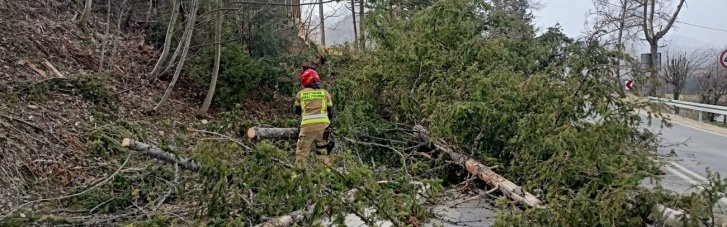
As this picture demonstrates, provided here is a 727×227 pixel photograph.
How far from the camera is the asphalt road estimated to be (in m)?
6.85

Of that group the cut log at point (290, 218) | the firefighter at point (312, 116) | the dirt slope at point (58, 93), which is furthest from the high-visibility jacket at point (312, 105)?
the cut log at point (290, 218)

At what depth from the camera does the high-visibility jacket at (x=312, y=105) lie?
22.4 ft

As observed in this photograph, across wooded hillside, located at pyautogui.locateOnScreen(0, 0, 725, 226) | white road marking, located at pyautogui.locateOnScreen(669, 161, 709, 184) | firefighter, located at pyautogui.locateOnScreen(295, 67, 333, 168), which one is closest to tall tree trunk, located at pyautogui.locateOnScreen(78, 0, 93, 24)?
wooded hillside, located at pyautogui.locateOnScreen(0, 0, 725, 226)

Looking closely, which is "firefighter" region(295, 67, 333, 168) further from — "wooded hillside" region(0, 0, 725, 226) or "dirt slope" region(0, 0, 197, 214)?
"dirt slope" region(0, 0, 197, 214)

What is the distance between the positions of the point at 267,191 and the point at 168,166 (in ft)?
8.61

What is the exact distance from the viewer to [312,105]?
6.84 m

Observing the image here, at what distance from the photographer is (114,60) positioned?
9.95 m

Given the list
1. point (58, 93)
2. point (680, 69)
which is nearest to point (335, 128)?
point (58, 93)

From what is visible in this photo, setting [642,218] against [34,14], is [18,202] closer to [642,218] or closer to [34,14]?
[642,218]

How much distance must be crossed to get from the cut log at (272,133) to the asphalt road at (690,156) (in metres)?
4.34

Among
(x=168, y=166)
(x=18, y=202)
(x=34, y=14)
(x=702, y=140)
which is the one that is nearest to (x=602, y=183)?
(x=168, y=166)

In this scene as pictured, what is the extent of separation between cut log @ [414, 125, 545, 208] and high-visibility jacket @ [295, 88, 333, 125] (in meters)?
1.40

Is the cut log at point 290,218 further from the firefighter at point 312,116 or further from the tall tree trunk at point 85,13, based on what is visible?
the tall tree trunk at point 85,13

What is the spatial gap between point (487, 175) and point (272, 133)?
298cm
